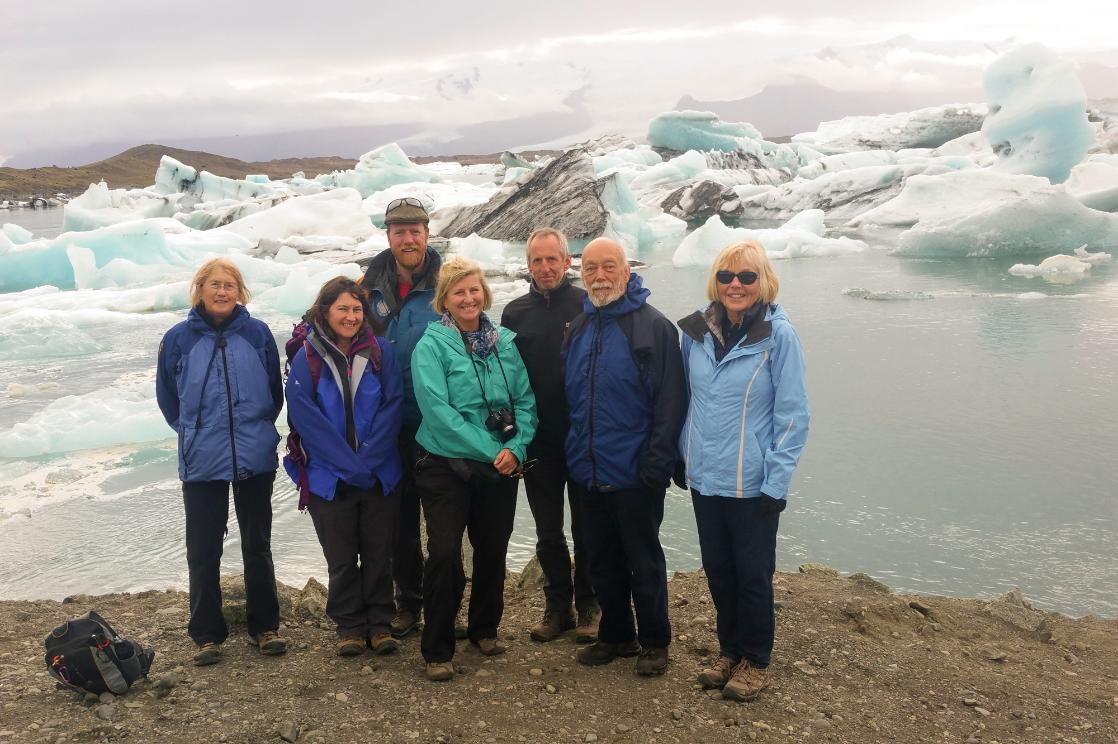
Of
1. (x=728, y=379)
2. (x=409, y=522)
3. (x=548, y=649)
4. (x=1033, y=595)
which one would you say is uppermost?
(x=728, y=379)

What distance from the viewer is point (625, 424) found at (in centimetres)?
285

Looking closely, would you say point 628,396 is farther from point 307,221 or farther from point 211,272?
point 307,221

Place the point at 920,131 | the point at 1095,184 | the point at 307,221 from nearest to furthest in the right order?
the point at 1095,184, the point at 307,221, the point at 920,131

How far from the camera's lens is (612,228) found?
20.9 meters

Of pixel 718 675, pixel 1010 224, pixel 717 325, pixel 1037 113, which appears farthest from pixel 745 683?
pixel 1037 113

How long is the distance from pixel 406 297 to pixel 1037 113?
2146cm

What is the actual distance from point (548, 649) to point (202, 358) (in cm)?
152

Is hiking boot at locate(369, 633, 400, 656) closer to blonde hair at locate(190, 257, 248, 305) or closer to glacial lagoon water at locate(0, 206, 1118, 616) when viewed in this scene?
blonde hair at locate(190, 257, 248, 305)

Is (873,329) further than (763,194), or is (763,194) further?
(763,194)

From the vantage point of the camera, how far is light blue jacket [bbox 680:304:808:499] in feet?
8.70

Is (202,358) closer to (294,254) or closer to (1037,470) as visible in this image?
(1037,470)

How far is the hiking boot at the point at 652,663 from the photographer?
291 cm

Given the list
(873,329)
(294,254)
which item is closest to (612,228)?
(294,254)

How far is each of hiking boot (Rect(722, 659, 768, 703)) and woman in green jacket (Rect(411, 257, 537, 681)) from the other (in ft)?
2.76
